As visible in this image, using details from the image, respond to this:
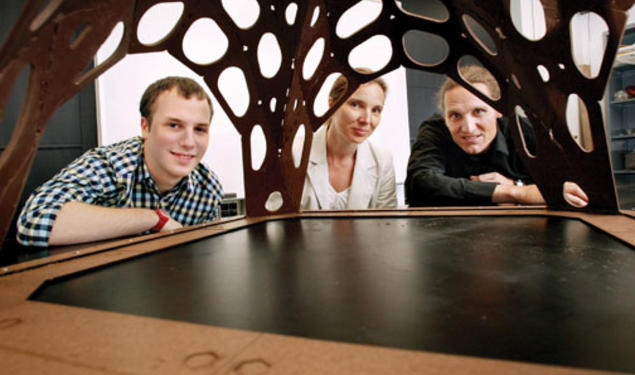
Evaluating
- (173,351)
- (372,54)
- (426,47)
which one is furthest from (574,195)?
(426,47)

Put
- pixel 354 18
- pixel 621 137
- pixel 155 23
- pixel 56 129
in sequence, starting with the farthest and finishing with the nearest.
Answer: pixel 354 18 → pixel 621 137 → pixel 155 23 → pixel 56 129

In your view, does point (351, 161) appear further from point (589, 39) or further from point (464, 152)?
point (589, 39)

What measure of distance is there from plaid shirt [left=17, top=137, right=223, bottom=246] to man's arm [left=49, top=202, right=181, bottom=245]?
0.02 metres

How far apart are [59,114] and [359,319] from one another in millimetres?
2109

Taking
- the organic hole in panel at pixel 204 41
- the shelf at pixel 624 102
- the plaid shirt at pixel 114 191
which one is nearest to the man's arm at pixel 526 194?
the plaid shirt at pixel 114 191

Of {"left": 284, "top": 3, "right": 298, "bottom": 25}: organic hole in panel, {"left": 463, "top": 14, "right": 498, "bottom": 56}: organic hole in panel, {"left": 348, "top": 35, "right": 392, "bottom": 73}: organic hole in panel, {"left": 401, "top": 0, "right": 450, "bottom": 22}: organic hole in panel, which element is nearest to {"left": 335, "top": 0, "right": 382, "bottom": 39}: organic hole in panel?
{"left": 348, "top": 35, "right": 392, "bottom": 73}: organic hole in panel

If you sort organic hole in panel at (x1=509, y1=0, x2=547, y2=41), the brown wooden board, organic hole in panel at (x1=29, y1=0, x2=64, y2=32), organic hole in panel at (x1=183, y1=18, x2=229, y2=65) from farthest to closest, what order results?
1. organic hole in panel at (x1=509, y1=0, x2=547, y2=41)
2. organic hole in panel at (x1=183, y1=18, x2=229, y2=65)
3. organic hole in panel at (x1=29, y1=0, x2=64, y2=32)
4. the brown wooden board

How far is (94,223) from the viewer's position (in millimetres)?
840

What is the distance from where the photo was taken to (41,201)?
87cm

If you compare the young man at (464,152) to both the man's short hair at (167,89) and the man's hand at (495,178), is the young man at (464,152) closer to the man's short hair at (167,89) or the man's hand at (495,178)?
the man's hand at (495,178)

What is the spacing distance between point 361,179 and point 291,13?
27.5 inches

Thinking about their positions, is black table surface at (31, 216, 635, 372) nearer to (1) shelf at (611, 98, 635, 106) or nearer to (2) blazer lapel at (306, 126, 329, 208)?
(2) blazer lapel at (306, 126, 329, 208)

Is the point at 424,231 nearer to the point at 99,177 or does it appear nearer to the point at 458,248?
the point at 458,248

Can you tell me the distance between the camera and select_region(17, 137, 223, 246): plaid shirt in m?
0.83
